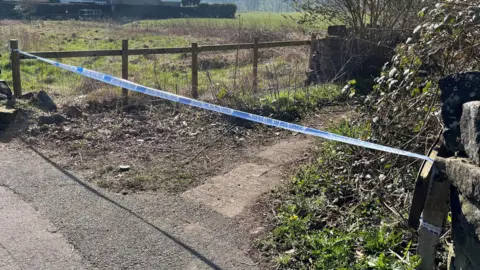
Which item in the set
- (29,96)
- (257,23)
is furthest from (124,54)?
(257,23)

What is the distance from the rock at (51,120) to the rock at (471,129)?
645 centimetres

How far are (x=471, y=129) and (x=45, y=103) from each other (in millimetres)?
7359

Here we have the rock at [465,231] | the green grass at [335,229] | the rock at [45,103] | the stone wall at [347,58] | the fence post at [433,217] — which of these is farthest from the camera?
the stone wall at [347,58]

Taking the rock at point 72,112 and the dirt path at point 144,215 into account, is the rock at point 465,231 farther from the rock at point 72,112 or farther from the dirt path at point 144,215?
the rock at point 72,112

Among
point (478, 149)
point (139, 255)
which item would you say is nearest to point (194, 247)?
point (139, 255)

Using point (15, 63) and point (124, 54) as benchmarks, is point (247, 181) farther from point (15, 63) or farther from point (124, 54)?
point (15, 63)

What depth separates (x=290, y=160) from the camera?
6.58 metres

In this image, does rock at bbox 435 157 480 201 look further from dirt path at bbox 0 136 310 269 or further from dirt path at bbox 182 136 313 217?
dirt path at bbox 182 136 313 217

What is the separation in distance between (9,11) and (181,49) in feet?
133

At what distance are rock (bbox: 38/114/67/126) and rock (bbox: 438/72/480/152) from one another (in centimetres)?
628

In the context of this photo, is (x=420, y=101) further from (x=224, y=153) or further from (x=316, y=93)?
(x=316, y=93)

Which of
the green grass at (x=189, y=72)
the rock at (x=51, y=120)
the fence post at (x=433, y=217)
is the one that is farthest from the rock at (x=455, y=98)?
the rock at (x=51, y=120)

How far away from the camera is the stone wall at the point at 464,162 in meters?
2.80

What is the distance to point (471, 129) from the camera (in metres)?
2.85
